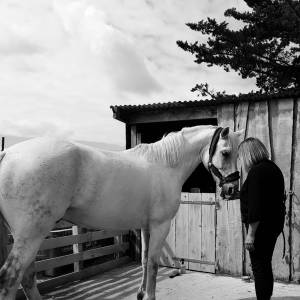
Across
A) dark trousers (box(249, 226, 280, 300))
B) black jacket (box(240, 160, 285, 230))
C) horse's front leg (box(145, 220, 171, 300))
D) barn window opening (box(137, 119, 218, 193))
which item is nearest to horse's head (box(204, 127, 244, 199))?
black jacket (box(240, 160, 285, 230))

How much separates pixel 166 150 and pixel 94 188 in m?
1.05

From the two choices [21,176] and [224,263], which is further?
[224,263]

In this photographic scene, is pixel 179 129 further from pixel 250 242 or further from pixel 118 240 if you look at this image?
pixel 250 242

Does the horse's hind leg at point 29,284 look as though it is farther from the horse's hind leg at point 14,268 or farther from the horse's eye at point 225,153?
the horse's eye at point 225,153

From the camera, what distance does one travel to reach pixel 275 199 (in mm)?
3127

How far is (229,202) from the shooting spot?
5676mm

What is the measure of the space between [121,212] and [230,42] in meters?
11.3

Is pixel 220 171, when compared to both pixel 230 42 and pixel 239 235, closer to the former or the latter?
pixel 239 235

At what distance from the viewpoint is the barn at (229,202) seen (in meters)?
5.17

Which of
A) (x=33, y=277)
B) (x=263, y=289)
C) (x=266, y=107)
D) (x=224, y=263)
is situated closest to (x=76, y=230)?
(x=33, y=277)

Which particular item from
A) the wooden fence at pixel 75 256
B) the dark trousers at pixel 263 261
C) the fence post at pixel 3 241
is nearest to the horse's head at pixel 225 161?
the dark trousers at pixel 263 261

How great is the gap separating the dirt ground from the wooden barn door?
0.31 metres

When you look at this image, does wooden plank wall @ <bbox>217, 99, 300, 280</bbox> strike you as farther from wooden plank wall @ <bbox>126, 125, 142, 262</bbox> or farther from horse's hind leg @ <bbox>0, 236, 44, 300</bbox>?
horse's hind leg @ <bbox>0, 236, 44, 300</bbox>

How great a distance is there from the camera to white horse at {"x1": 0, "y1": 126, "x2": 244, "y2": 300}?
280 cm
